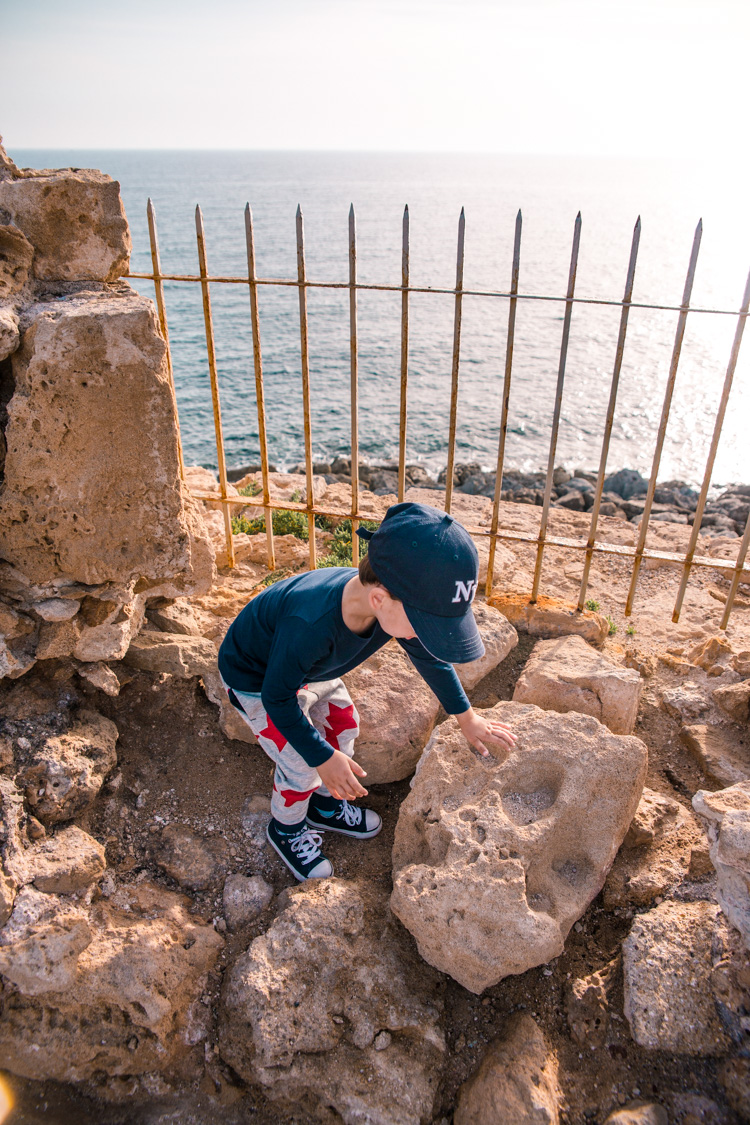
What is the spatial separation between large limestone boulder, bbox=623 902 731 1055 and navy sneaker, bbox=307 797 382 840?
4.01 feet

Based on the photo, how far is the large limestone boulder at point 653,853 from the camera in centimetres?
305

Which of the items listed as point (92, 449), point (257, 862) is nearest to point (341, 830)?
point (257, 862)

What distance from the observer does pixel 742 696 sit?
3875 mm

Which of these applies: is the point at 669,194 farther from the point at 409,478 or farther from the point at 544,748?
the point at 544,748

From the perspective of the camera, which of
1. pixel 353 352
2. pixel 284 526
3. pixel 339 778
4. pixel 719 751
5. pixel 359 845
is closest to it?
pixel 339 778

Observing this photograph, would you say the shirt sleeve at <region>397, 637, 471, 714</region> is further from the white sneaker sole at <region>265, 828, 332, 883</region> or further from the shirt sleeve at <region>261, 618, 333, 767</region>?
the white sneaker sole at <region>265, 828, 332, 883</region>

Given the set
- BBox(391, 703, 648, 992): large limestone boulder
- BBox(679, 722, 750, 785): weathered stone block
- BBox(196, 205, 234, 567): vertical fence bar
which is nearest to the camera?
BBox(391, 703, 648, 992): large limestone boulder

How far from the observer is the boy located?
8.21 ft

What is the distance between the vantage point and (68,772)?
3242 mm

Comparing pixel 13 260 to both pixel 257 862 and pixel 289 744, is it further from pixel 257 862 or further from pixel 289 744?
pixel 257 862

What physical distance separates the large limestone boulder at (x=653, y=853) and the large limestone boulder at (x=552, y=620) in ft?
4.05

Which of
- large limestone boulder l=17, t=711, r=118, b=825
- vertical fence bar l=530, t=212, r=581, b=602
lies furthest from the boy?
vertical fence bar l=530, t=212, r=581, b=602

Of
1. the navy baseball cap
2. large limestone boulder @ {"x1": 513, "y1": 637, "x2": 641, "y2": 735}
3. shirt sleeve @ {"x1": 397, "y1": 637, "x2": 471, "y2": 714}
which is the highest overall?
the navy baseball cap

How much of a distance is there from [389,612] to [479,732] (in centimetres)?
85
